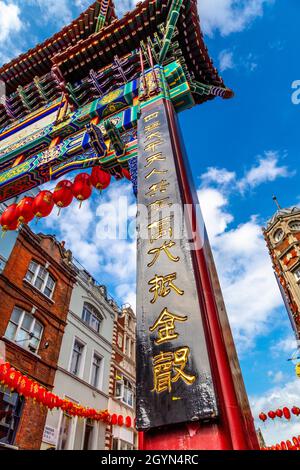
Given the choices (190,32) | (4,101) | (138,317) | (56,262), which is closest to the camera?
(138,317)

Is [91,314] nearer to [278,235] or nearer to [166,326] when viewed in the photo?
[166,326]

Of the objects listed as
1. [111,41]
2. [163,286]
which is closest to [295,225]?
[111,41]

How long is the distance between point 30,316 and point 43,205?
8.99m

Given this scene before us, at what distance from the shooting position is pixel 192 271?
2.79 metres

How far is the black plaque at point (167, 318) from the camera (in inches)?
81.3

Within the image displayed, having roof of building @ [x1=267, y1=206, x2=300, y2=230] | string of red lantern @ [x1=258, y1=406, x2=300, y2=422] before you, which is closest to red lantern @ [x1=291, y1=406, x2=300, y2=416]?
string of red lantern @ [x1=258, y1=406, x2=300, y2=422]

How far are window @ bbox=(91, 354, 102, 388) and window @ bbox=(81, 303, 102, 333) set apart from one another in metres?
1.63

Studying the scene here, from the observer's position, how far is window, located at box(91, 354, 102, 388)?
15.5 meters

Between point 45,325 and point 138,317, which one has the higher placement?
point 45,325

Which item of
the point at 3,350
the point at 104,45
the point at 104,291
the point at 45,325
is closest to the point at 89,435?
the point at 45,325

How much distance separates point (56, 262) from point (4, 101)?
8.87m

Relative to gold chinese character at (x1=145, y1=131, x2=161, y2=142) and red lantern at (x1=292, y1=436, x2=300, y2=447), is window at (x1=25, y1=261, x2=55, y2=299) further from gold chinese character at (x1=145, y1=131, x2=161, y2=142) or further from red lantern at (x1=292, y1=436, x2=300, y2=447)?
red lantern at (x1=292, y1=436, x2=300, y2=447)

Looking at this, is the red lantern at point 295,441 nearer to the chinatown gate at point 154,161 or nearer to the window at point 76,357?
the window at point 76,357
